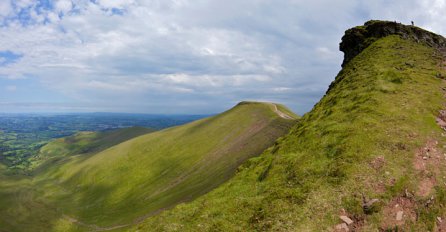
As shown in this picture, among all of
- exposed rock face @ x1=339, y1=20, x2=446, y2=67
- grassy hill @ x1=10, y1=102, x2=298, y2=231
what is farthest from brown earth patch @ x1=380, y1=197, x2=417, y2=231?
grassy hill @ x1=10, y1=102, x2=298, y2=231

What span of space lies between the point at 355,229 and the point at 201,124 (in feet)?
466

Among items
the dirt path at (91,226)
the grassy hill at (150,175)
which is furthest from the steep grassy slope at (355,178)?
the dirt path at (91,226)

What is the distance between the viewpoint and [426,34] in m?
59.8

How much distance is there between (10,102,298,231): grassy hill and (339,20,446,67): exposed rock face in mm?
33647

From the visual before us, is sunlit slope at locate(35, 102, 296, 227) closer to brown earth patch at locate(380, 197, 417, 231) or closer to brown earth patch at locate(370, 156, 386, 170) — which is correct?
brown earth patch at locate(370, 156, 386, 170)

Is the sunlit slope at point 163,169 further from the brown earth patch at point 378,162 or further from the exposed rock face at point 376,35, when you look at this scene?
the brown earth patch at point 378,162

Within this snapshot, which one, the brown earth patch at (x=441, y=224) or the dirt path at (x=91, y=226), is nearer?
the brown earth patch at (x=441, y=224)

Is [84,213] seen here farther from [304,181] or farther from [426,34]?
[426,34]

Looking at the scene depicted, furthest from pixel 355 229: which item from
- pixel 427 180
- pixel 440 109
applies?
pixel 440 109

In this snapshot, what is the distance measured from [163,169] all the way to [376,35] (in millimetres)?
91094

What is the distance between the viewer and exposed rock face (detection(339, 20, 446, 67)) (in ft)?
194

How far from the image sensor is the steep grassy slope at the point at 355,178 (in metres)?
18.3

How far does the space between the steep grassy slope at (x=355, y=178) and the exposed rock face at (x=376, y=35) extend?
29178 millimetres

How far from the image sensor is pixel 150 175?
122062 mm
